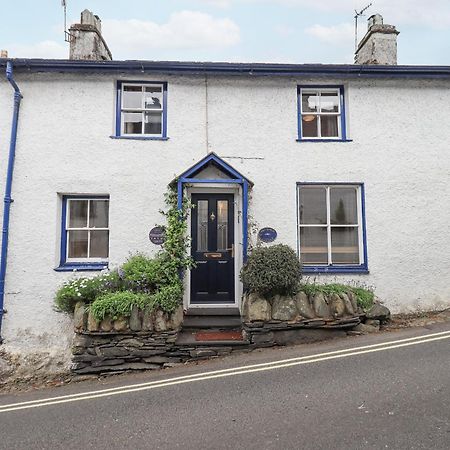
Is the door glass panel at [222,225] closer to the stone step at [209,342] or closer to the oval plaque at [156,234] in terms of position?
the oval plaque at [156,234]

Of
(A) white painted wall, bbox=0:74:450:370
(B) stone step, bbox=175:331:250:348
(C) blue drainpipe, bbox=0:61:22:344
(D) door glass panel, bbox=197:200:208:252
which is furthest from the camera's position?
(D) door glass panel, bbox=197:200:208:252

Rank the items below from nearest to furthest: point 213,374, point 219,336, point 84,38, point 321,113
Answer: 1. point 213,374
2. point 219,336
3. point 321,113
4. point 84,38

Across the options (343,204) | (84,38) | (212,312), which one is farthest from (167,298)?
(84,38)

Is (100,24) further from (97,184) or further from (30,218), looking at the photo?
(30,218)

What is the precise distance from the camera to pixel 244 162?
25.6ft

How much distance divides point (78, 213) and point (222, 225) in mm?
3304

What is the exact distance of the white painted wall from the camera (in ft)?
24.4

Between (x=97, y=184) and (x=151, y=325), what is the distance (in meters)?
3.41

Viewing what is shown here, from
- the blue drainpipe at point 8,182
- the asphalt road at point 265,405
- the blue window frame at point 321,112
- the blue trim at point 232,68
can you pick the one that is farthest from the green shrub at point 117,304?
the blue window frame at point 321,112

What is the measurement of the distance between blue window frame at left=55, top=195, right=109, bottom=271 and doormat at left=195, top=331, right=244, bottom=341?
108 inches

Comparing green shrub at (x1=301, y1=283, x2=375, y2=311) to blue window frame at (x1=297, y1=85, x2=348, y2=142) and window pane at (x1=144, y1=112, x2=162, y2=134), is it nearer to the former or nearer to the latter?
blue window frame at (x1=297, y1=85, x2=348, y2=142)

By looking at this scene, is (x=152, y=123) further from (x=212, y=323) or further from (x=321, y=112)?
(x=212, y=323)

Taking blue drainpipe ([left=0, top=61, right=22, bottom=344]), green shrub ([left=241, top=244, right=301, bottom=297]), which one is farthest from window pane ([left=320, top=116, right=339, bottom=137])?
blue drainpipe ([left=0, top=61, right=22, bottom=344])

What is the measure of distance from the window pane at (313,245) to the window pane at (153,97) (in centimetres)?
452
